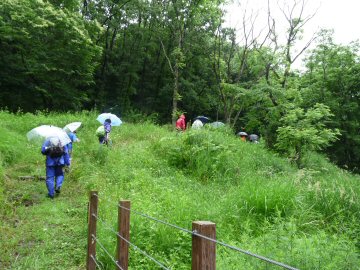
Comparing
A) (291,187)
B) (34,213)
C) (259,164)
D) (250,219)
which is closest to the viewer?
(250,219)

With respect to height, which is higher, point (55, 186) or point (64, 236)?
point (55, 186)

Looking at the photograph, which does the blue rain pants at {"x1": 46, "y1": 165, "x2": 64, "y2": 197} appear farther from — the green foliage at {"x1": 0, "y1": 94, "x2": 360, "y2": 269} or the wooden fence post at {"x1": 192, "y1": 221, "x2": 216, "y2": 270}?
the wooden fence post at {"x1": 192, "y1": 221, "x2": 216, "y2": 270}

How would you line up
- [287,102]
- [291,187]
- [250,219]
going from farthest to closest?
1. [287,102]
2. [291,187]
3. [250,219]

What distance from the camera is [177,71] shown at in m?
22.0

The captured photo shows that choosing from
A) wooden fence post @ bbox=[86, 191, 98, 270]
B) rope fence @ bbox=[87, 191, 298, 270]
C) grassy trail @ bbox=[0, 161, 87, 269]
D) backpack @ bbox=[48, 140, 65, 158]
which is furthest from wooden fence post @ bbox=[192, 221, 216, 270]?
backpack @ bbox=[48, 140, 65, 158]

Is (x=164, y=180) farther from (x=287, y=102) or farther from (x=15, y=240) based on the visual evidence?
(x=287, y=102)

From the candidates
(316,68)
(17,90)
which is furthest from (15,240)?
(316,68)

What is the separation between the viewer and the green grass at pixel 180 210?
14.4 feet

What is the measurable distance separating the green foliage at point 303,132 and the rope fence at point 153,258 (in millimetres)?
8470

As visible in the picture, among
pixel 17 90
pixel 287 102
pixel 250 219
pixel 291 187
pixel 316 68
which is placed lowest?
pixel 250 219

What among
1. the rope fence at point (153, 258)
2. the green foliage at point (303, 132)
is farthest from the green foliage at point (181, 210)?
the green foliage at point (303, 132)

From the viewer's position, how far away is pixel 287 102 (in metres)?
13.0

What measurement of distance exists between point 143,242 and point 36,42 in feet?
58.2

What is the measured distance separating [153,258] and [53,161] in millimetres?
5591
